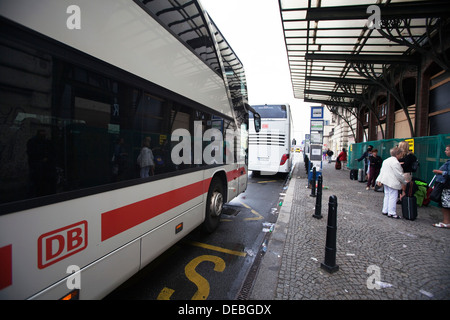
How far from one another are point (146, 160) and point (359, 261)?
3411 mm

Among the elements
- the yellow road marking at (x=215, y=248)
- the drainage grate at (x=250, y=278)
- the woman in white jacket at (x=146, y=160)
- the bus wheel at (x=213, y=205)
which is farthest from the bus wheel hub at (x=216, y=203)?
the woman in white jacket at (x=146, y=160)

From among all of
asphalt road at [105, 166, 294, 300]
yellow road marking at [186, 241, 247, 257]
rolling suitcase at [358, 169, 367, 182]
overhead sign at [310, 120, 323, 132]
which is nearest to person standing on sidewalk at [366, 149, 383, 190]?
rolling suitcase at [358, 169, 367, 182]

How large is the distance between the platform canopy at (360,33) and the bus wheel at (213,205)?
7.41 metres

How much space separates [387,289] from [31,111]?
396 centimetres

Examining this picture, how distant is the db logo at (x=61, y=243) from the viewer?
4.98 feet

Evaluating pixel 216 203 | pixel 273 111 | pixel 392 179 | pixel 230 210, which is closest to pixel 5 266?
pixel 216 203

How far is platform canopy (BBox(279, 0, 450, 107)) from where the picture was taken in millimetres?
7418

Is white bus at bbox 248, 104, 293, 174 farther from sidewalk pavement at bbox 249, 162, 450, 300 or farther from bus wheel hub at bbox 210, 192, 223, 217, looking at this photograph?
bus wheel hub at bbox 210, 192, 223, 217

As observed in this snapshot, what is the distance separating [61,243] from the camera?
1.63 metres

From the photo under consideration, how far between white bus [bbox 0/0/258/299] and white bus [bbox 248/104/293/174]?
29.7 ft

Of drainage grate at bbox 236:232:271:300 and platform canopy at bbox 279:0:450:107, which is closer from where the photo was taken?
drainage grate at bbox 236:232:271:300

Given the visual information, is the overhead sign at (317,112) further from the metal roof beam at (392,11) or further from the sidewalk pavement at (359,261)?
the sidewalk pavement at (359,261)
